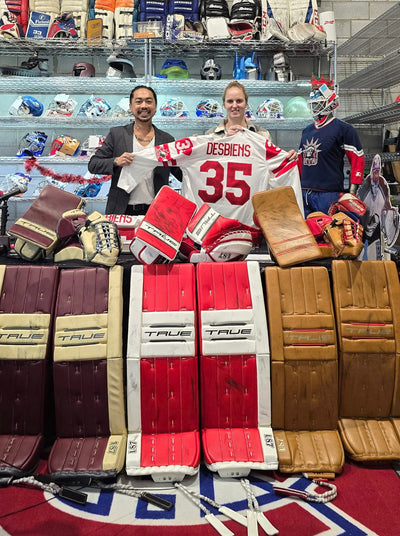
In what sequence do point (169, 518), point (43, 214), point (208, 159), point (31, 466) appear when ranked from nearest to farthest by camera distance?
point (169, 518) < point (31, 466) < point (43, 214) < point (208, 159)

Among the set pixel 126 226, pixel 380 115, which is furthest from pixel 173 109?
pixel 126 226

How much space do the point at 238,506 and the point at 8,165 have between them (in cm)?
431

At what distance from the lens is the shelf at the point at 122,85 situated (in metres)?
4.41

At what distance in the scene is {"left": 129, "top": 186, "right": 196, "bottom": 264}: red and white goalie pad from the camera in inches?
74.6

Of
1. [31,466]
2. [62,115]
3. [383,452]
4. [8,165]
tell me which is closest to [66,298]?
[31,466]

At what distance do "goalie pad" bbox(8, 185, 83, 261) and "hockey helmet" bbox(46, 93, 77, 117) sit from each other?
2.46m

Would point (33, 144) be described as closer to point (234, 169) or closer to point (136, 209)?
point (136, 209)

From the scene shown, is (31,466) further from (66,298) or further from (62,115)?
(62,115)

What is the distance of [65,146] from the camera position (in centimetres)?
432

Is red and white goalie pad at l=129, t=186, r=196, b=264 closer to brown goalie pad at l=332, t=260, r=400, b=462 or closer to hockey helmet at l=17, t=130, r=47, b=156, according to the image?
brown goalie pad at l=332, t=260, r=400, b=462

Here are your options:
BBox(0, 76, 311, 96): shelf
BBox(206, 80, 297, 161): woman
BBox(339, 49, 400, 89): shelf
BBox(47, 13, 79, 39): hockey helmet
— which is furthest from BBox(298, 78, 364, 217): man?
BBox(47, 13, 79, 39): hockey helmet

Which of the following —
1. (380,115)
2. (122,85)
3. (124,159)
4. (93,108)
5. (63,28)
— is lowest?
(124,159)

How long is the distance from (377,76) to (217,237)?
3.68m

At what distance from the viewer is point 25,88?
15.3 ft
